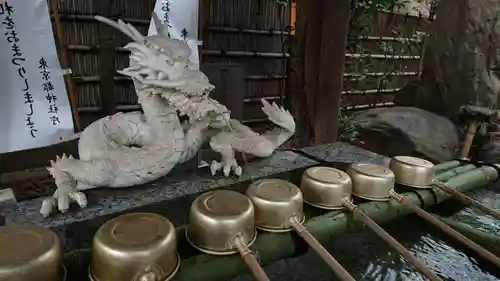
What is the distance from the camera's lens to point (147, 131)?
5.00 ft

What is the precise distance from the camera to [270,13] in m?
5.83

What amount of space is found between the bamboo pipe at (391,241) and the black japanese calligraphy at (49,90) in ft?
9.00

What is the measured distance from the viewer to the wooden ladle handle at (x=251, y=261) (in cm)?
97

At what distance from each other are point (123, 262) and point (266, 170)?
3.44 ft

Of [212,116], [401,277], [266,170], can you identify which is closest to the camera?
[401,277]

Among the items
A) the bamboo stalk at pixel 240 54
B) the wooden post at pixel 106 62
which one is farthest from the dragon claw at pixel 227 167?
the bamboo stalk at pixel 240 54

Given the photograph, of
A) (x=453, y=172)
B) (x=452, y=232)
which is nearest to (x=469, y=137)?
(x=453, y=172)

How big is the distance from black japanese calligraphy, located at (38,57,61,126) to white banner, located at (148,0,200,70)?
1.00 meters

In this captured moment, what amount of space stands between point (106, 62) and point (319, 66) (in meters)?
2.60

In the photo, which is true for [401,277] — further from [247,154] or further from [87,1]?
[87,1]

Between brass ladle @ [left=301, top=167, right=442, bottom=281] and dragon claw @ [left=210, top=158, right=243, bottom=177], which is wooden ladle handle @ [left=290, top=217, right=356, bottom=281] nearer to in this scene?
brass ladle @ [left=301, top=167, right=442, bottom=281]

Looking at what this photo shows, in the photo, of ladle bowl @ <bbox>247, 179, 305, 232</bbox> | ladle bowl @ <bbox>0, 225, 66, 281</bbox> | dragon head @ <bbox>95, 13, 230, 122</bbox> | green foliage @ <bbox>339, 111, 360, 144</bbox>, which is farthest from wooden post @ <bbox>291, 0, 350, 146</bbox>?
ladle bowl @ <bbox>0, 225, 66, 281</bbox>

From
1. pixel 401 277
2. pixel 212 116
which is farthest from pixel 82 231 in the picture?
pixel 401 277

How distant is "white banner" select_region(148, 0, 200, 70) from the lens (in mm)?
3426
